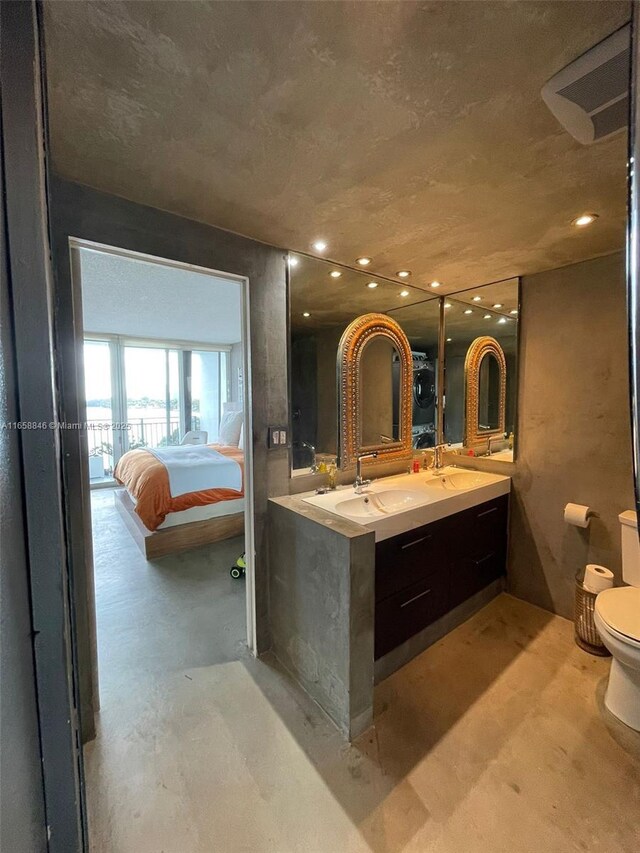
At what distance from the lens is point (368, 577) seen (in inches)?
59.1

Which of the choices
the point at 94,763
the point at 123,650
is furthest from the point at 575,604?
the point at 123,650

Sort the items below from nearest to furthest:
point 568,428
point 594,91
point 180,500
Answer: point 594,91
point 568,428
point 180,500

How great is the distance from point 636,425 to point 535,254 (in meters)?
2.05

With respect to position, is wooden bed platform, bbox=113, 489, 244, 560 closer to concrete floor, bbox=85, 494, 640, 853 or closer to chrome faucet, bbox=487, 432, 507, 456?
concrete floor, bbox=85, 494, 640, 853

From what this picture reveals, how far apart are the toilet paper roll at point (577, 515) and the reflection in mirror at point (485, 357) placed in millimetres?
510

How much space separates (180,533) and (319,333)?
2.42 m

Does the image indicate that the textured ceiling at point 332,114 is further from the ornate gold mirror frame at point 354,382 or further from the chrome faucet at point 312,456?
the chrome faucet at point 312,456

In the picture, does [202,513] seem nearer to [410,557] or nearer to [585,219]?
[410,557]

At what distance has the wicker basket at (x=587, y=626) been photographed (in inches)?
78.6

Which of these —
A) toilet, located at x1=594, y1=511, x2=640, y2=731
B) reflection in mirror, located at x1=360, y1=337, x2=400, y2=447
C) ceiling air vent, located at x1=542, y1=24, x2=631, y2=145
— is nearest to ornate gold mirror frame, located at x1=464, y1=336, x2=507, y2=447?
reflection in mirror, located at x1=360, y1=337, x2=400, y2=447

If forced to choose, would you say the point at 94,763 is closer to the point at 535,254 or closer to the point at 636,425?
the point at 636,425

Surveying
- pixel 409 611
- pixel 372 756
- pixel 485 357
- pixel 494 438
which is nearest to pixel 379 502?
pixel 409 611

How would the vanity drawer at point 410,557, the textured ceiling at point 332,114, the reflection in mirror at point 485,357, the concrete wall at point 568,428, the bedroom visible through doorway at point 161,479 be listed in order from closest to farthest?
the textured ceiling at point 332,114 < the vanity drawer at point 410,557 < the bedroom visible through doorway at point 161,479 < the concrete wall at point 568,428 < the reflection in mirror at point 485,357

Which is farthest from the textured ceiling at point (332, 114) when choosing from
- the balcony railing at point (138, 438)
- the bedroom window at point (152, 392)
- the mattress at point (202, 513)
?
the balcony railing at point (138, 438)
